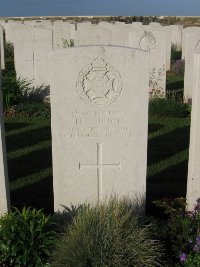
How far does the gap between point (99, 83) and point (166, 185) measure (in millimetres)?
2320

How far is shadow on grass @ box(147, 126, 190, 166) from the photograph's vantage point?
7.35 m

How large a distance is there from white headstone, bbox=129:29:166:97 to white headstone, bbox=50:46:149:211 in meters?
5.94

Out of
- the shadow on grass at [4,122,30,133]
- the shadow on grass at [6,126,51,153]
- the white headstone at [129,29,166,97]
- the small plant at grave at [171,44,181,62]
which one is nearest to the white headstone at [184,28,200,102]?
the white headstone at [129,29,166,97]

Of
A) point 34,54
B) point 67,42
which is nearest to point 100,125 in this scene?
point 34,54

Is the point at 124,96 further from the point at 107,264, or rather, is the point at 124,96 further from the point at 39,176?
the point at 39,176

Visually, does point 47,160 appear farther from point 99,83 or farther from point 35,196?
point 99,83

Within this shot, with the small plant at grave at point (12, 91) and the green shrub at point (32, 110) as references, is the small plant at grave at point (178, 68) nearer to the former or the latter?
the small plant at grave at point (12, 91)

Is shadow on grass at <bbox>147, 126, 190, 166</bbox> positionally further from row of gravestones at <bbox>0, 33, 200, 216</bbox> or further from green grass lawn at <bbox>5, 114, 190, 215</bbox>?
row of gravestones at <bbox>0, 33, 200, 216</bbox>

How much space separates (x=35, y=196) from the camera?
5.95 meters

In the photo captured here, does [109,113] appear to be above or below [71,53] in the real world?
below

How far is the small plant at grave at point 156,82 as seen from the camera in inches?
416

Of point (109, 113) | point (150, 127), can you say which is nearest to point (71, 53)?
point (109, 113)

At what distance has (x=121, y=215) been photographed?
4383 millimetres

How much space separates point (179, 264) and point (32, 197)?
2.34m
